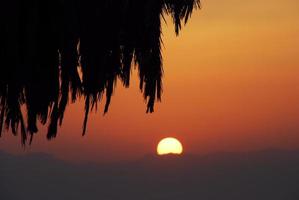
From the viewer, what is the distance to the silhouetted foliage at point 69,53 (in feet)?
22.0

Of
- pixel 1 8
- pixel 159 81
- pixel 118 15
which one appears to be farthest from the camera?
pixel 159 81

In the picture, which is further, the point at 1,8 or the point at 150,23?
the point at 150,23

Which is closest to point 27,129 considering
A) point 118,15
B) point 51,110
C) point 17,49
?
point 51,110

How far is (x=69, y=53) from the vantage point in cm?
686

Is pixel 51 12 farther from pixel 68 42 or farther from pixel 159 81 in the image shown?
pixel 159 81

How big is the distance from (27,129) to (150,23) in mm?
1346

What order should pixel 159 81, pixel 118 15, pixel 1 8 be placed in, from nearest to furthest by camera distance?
pixel 1 8 → pixel 118 15 → pixel 159 81

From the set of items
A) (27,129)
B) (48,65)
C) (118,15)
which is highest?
(118,15)

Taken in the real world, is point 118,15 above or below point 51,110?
above

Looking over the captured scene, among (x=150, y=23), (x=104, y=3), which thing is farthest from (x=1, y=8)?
(x=150, y=23)

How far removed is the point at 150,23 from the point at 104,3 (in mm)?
528

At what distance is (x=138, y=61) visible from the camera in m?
7.43

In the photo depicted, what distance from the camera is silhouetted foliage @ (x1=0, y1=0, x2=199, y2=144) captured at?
671cm

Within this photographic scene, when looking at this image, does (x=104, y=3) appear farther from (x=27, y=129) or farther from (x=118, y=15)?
(x=27, y=129)
